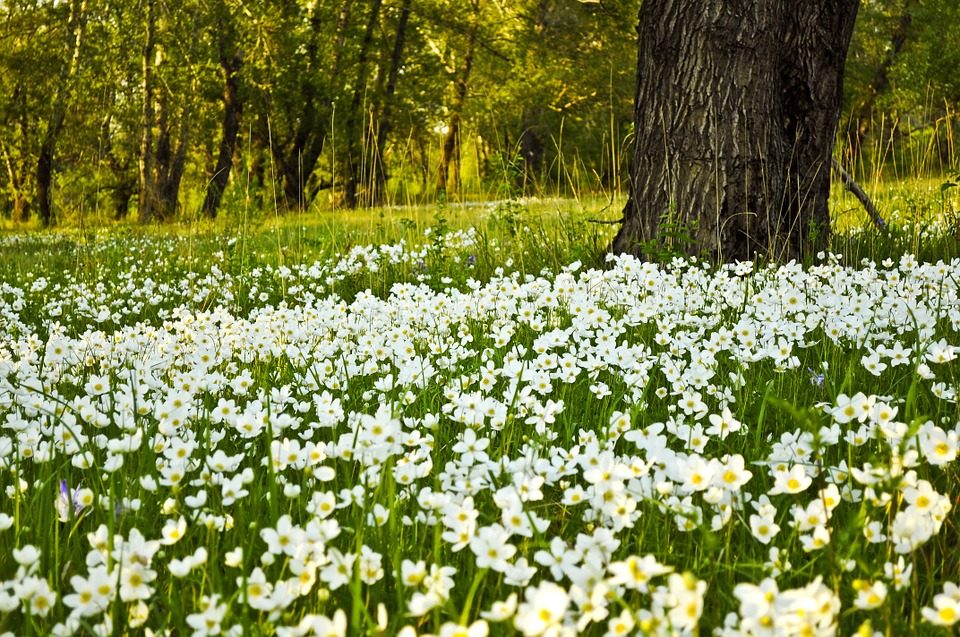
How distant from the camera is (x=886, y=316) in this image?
3.12m

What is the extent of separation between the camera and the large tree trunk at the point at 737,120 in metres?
4.71

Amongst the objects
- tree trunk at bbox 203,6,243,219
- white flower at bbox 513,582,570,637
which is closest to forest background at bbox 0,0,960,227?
tree trunk at bbox 203,6,243,219

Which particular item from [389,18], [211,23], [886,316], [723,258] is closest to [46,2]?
[211,23]

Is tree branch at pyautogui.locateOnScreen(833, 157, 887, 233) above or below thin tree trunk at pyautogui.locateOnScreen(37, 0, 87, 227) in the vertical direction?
below

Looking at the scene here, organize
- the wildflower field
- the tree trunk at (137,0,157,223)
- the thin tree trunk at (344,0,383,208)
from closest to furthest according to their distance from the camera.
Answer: the wildflower field
the tree trunk at (137,0,157,223)
the thin tree trunk at (344,0,383,208)

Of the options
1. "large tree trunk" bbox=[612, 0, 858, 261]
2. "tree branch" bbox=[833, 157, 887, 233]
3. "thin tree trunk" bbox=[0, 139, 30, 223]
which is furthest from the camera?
"thin tree trunk" bbox=[0, 139, 30, 223]

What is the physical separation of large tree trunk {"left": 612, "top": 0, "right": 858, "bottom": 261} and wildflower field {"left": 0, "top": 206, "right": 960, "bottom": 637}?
0.86m

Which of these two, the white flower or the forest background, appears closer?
the white flower

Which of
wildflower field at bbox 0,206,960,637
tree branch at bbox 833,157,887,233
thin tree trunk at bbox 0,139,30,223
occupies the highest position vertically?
thin tree trunk at bbox 0,139,30,223

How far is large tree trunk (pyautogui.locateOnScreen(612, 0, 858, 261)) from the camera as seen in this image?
15.4 ft

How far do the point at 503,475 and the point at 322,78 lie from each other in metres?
20.2

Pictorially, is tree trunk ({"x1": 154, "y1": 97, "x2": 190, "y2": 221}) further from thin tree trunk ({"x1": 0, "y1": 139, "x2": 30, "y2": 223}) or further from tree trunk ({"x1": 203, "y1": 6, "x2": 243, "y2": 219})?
thin tree trunk ({"x1": 0, "y1": 139, "x2": 30, "y2": 223})

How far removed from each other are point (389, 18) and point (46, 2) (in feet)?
28.5

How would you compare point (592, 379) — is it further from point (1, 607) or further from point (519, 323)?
point (1, 607)
